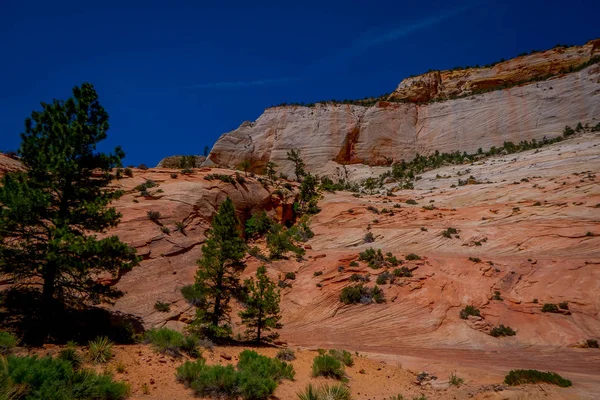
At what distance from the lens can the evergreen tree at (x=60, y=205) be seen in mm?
10602

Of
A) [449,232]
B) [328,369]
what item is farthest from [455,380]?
[449,232]

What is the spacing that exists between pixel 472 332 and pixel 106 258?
50.3 feet

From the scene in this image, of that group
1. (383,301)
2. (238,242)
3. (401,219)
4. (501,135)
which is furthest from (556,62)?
(238,242)

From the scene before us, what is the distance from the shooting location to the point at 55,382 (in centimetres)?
592

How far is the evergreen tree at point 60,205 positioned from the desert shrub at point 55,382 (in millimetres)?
5005

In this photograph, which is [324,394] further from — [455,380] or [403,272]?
[403,272]

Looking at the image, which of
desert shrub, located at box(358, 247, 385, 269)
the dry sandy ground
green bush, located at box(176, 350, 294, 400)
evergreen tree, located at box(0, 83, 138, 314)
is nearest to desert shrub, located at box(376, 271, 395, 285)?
desert shrub, located at box(358, 247, 385, 269)

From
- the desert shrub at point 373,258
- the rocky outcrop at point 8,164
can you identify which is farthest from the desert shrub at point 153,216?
the desert shrub at point 373,258

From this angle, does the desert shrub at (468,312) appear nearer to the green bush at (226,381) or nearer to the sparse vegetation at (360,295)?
the sparse vegetation at (360,295)

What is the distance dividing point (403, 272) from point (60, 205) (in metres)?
17.1

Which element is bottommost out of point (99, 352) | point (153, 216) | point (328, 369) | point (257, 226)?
point (328, 369)

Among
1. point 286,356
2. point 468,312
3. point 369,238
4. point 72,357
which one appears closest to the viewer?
point 72,357

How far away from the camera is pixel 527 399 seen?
759 centimetres

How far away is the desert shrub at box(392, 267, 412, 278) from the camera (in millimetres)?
19547
